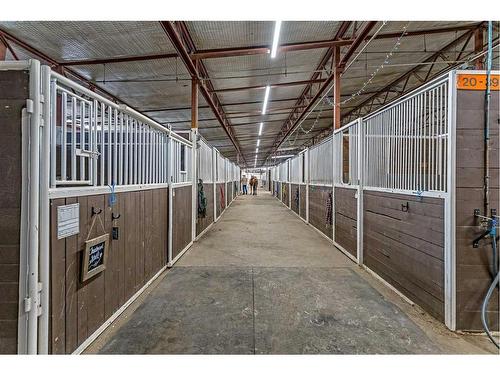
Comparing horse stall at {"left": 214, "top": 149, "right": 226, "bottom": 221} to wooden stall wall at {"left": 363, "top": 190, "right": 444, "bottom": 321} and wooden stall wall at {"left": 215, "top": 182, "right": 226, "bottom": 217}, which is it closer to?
wooden stall wall at {"left": 215, "top": 182, "right": 226, "bottom": 217}

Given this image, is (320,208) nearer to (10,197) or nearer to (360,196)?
(360,196)

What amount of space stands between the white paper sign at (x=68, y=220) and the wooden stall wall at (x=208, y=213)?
3191mm

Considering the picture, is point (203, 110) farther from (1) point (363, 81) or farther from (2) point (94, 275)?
(2) point (94, 275)

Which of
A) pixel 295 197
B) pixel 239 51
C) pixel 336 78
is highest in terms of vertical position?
pixel 239 51

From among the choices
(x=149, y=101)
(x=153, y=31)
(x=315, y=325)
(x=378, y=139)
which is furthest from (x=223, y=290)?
(x=149, y=101)

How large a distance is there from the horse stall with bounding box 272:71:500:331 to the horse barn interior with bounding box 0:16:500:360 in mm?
13

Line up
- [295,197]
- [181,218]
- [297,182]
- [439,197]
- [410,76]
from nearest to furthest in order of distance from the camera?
[439,197], [181,218], [410,76], [297,182], [295,197]

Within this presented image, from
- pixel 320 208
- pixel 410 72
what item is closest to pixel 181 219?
pixel 320 208

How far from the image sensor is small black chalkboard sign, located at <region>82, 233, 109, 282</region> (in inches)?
62.7

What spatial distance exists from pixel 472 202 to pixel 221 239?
370 centimetres

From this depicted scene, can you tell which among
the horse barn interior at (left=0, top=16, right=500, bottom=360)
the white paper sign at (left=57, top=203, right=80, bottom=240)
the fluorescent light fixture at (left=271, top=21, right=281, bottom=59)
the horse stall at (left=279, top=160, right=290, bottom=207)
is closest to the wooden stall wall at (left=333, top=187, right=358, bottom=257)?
the horse barn interior at (left=0, top=16, right=500, bottom=360)

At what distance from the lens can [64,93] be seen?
144cm

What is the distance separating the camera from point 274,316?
2.01 meters

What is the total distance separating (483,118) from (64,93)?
2.82 meters
